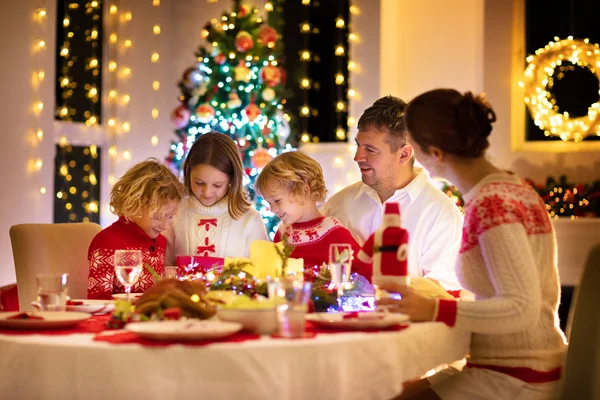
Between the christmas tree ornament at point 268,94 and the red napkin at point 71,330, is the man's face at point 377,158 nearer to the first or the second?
the red napkin at point 71,330

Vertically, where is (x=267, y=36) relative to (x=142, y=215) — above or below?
above

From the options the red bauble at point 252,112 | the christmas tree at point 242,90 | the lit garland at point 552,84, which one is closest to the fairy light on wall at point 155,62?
the christmas tree at point 242,90

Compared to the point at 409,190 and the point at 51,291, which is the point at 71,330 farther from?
the point at 409,190

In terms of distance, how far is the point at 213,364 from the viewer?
5.77 feet

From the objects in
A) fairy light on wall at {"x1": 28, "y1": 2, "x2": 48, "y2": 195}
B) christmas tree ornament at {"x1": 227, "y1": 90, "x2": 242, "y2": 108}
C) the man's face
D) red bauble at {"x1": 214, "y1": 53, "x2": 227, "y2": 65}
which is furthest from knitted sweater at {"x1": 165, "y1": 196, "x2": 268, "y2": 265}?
red bauble at {"x1": 214, "y1": 53, "x2": 227, "y2": 65}

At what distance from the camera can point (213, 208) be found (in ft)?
12.3

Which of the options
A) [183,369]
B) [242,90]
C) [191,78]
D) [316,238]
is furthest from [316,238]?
[191,78]

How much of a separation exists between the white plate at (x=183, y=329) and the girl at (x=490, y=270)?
546 mm

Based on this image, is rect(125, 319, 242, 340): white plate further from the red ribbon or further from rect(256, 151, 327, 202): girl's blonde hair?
the red ribbon

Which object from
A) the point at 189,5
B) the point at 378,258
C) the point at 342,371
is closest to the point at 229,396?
the point at 342,371

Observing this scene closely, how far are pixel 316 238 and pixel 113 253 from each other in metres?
0.85

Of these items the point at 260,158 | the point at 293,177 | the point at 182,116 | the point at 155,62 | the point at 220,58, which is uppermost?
the point at 155,62

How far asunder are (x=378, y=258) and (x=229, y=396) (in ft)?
2.16

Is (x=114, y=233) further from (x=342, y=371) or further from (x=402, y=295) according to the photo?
(x=342, y=371)
